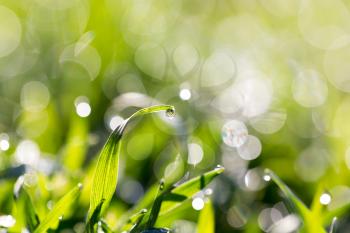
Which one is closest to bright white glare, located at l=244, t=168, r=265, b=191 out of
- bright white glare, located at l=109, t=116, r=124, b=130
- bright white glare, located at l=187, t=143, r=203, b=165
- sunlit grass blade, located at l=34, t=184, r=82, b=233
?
bright white glare, located at l=187, t=143, r=203, b=165

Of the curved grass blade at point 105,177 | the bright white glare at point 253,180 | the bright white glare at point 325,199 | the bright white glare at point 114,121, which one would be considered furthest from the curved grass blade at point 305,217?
the bright white glare at point 114,121

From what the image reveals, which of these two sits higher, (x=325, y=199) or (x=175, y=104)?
(x=325, y=199)

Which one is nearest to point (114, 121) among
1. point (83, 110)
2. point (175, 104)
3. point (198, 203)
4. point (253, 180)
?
point (83, 110)

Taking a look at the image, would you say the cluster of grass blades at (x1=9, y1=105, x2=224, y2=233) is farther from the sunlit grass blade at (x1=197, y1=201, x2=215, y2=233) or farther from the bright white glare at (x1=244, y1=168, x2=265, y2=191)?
the bright white glare at (x1=244, y1=168, x2=265, y2=191)

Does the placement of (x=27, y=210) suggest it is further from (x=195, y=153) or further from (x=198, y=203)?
(x=195, y=153)

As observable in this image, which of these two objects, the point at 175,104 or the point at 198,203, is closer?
the point at 198,203

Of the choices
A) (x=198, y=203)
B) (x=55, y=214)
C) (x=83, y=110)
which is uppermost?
(x=55, y=214)

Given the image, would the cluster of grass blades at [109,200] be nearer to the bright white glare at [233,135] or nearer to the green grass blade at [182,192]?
the green grass blade at [182,192]
